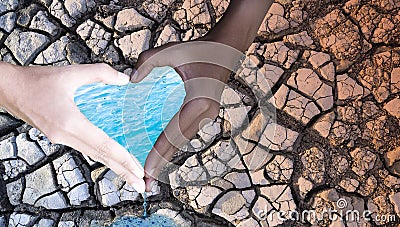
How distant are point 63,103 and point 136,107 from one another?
22cm

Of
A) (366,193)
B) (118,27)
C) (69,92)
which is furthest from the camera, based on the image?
(118,27)

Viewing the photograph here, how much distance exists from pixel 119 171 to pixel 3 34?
1.15 meters

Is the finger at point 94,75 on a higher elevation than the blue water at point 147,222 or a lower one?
higher

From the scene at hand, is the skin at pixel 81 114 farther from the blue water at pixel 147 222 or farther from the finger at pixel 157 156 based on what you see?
the blue water at pixel 147 222

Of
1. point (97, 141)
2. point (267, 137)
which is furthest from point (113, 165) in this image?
point (267, 137)

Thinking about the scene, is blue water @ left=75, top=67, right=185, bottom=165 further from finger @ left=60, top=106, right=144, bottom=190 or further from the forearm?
the forearm

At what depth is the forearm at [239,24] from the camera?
2081 millimetres

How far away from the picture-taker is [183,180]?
2344 mm

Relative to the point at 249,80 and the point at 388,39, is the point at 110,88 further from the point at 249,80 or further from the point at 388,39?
the point at 388,39

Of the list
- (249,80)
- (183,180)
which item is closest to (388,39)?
(249,80)

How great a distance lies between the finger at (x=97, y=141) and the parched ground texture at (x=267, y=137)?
2.18 ft
